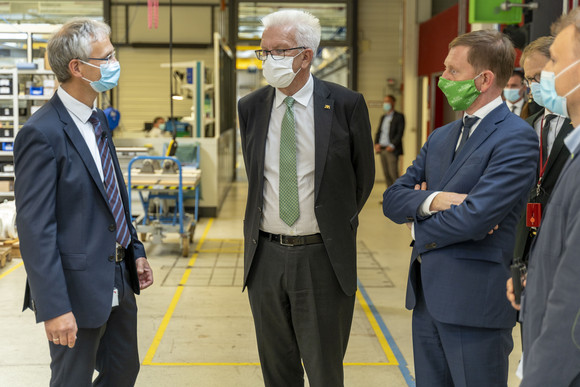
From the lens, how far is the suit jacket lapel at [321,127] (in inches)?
112

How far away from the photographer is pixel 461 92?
2.51 metres

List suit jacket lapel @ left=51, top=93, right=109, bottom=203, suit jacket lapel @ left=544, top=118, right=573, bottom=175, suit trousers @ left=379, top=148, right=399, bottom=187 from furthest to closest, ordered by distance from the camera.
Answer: suit trousers @ left=379, top=148, right=399, bottom=187
suit jacket lapel @ left=544, top=118, right=573, bottom=175
suit jacket lapel @ left=51, top=93, right=109, bottom=203

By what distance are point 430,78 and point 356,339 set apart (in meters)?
10.1

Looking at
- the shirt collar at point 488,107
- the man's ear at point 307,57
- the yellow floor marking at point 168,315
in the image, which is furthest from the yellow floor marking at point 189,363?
the shirt collar at point 488,107

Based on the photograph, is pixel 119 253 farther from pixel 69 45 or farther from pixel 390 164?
pixel 390 164

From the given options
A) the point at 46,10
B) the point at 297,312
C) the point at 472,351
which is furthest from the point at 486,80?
the point at 46,10

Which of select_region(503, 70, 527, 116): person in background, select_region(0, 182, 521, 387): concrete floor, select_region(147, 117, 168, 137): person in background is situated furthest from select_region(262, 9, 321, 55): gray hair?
select_region(147, 117, 168, 137): person in background

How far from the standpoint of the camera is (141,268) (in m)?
2.84

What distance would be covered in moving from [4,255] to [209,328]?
301 centimetres

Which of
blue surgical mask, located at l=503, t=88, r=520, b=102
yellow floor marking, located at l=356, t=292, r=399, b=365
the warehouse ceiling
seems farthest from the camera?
the warehouse ceiling

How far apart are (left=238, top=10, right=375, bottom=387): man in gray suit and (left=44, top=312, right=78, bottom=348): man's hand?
0.83 meters

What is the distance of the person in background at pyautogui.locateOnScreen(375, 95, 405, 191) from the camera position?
1216 cm

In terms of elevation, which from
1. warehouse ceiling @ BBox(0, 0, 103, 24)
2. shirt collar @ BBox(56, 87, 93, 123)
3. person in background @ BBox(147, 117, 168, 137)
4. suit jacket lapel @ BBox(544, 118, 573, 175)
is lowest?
person in background @ BBox(147, 117, 168, 137)

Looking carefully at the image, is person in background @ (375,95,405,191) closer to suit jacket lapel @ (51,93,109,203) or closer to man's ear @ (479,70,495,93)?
man's ear @ (479,70,495,93)
